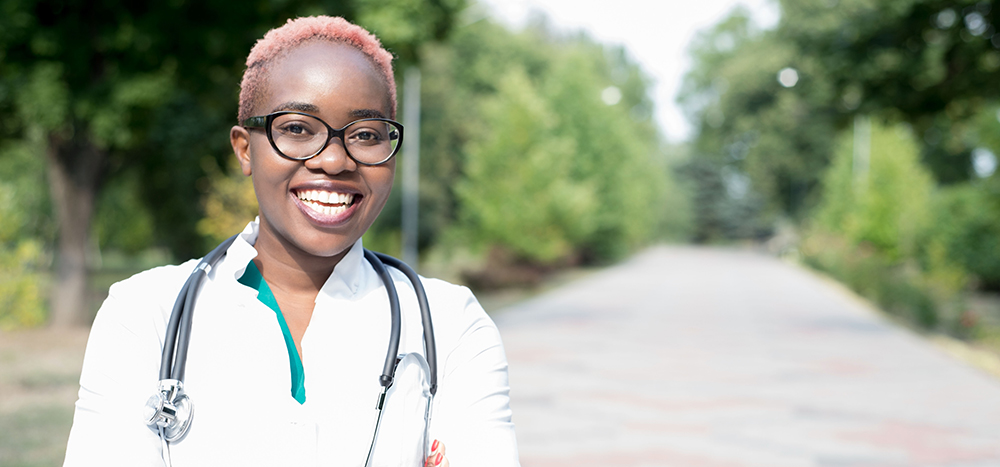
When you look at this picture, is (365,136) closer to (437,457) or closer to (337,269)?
(337,269)

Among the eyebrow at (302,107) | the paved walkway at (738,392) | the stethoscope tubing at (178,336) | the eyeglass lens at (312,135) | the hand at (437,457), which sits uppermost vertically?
the paved walkway at (738,392)

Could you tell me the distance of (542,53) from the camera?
150 ft

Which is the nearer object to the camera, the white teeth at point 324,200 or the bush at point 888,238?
the white teeth at point 324,200

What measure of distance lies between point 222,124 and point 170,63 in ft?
15.8

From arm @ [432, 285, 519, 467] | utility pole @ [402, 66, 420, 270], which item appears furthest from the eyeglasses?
utility pole @ [402, 66, 420, 270]

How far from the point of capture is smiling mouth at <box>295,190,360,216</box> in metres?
1.49

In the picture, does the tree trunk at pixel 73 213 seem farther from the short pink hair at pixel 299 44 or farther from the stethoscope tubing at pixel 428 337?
the stethoscope tubing at pixel 428 337

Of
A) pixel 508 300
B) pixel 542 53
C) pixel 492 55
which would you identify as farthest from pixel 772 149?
pixel 508 300

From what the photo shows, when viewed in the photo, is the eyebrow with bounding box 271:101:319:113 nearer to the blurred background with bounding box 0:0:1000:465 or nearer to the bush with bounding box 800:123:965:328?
the blurred background with bounding box 0:0:1000:465

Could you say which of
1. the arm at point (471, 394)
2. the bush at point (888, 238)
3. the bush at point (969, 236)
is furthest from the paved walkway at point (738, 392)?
the bush at point (969, 236)

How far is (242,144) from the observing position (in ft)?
5.20

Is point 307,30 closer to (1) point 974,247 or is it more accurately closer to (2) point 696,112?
(1) point 974,247

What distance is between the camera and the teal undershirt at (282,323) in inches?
56.6

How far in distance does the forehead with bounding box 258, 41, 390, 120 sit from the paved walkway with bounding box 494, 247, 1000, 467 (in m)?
4.78
